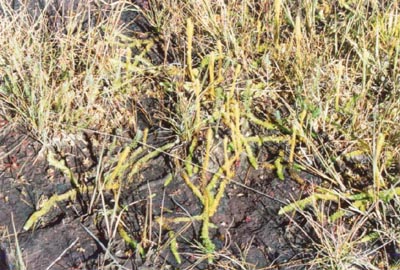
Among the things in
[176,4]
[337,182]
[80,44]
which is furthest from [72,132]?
[337,182]

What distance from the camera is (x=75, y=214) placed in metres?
1.81

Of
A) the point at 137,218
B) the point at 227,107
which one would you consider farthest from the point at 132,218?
the point at 227,107

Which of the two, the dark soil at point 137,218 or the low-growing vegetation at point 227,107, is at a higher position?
the low-growing vegetation at point 227,107

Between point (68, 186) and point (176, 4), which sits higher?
point (176, 4)

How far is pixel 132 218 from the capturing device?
1791 millimetres

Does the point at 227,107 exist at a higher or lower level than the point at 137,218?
higher

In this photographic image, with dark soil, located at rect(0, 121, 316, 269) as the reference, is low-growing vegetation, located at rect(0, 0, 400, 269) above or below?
above

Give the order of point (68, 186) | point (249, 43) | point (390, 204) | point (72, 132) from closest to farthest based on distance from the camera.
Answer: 1. point (390, 204)
2. point (68, 186)
3. point (72, 132)
4. point (249, 43)

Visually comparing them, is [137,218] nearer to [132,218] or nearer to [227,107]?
[132,218]

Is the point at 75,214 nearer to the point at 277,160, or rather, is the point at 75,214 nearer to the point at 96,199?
the point at 96,199

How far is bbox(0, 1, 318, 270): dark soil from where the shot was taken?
5.56 ft

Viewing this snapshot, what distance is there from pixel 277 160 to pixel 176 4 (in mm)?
713

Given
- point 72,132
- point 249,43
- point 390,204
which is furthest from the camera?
point 249,43

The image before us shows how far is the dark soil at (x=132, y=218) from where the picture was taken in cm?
169
